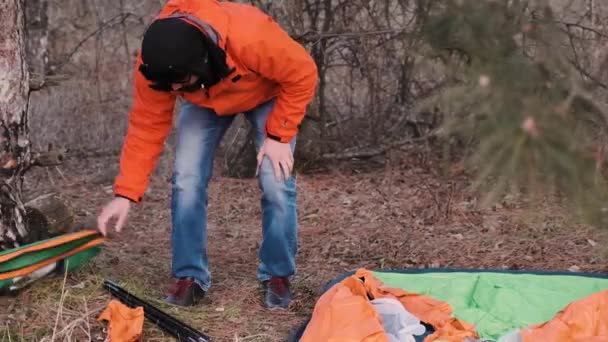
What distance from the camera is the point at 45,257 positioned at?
326cm

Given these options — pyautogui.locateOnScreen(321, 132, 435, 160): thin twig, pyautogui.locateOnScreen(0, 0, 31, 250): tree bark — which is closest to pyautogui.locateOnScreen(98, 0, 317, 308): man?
pyautogui.locateOnScreen(0, 0, 31, 250): tree bark

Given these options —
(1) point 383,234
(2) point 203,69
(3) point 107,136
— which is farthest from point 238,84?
(3) point 107,136

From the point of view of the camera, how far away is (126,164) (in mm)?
3092

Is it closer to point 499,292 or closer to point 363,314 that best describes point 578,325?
point 499,292

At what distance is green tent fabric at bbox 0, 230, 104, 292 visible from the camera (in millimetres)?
3131

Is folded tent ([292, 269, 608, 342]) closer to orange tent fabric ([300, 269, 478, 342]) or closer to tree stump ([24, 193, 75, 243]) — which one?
orange tent fabric ([300, 269, 478, 342])

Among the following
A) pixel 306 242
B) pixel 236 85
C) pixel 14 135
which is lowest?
pixel 306 242

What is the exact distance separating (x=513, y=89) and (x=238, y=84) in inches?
40.2

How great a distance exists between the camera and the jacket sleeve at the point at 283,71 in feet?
9.62

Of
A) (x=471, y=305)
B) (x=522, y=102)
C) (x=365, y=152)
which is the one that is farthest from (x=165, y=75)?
(x=365, y=152)

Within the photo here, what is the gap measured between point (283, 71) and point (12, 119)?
1195 millimetres

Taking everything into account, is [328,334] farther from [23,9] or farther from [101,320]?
[23,9]

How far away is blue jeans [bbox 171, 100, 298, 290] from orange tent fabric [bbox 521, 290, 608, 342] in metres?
0.99

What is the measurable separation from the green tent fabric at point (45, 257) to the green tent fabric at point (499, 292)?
122 cm
